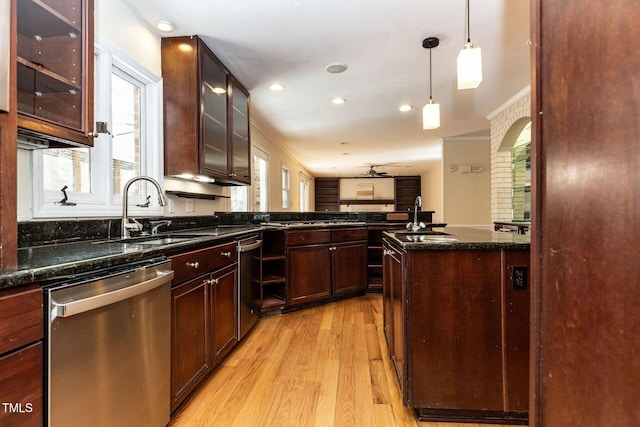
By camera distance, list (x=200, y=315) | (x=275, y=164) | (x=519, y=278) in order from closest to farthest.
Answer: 1. (x=519, y=278)
2. (x=200, y=315)
3. (x=275, y=164)

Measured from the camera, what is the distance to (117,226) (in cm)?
194

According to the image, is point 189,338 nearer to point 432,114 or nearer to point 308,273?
point 308,273

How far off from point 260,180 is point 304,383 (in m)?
3.75

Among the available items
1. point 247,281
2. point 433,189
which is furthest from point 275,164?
point 433,189

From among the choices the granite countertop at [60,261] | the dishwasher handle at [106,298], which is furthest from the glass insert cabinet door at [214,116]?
the dishwasher handle at [106,298]

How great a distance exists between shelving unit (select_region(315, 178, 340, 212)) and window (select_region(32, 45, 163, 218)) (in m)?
9.42

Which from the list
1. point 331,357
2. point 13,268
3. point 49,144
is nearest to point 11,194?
point 13,268

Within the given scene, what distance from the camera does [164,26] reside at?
2.31m

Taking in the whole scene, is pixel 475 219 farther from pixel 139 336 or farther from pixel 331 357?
pixel 139 336

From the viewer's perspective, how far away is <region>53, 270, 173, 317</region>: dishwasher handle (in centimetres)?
96

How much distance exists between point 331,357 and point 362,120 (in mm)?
3543

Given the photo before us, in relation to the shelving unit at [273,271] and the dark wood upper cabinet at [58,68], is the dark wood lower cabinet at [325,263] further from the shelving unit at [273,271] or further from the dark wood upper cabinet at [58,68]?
the dark wood upper cabinet at [58,68]

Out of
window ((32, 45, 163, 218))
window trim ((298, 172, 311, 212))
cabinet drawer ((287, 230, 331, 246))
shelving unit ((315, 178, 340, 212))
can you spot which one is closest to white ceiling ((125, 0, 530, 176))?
window ((32, 45, 163, 218))

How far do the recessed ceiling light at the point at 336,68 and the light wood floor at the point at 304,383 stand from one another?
244cm
